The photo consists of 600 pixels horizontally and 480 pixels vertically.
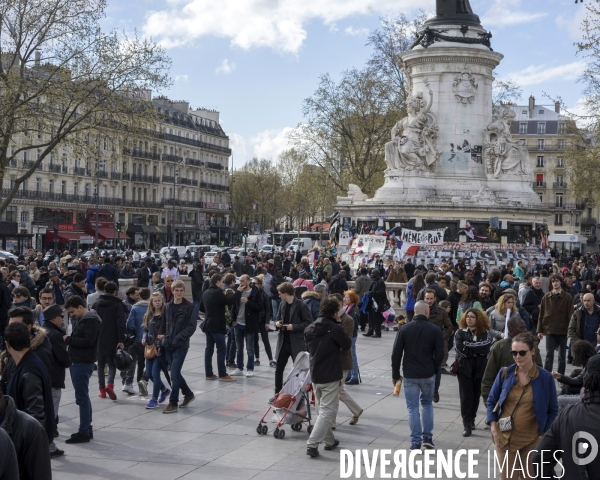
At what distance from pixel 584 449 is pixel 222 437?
17.5ft

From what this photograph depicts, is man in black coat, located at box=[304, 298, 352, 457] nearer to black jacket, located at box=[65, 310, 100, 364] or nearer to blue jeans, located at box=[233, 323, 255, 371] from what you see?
black jacket, located at box=[65, 310, 100, 364]

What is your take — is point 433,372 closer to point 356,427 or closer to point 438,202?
point 356,427

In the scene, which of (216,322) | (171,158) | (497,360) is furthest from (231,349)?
(171,158)

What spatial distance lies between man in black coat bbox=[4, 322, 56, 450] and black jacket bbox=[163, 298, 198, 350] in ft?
12.9

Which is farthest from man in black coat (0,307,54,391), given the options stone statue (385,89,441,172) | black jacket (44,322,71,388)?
stone statue (385,89,441,172)

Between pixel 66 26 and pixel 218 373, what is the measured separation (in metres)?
18.5

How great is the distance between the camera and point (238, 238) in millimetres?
98938

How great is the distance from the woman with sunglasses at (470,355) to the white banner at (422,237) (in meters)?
22.1

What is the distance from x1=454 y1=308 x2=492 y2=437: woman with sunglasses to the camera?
9.68 meters

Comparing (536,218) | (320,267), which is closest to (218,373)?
(320,267)

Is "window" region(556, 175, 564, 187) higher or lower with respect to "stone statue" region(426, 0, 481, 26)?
lower

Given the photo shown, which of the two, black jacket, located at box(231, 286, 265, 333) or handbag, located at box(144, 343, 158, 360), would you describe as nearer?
handbag, located at box(144, 343, 158, 360)

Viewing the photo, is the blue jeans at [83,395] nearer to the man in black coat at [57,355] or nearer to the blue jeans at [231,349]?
the man in black coat at [57,355]

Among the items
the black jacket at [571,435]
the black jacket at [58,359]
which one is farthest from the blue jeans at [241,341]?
the black jacket at [571,435]
